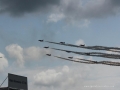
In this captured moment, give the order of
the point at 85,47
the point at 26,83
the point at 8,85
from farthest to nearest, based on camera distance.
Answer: the point at 26,83
the point at 8,85
the point at 85,47

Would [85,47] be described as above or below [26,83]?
below

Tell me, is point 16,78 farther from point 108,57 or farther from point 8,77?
point 108,57

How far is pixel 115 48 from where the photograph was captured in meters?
57.4

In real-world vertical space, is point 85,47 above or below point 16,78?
below

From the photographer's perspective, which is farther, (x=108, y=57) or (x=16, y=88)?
(x=16, y=88)

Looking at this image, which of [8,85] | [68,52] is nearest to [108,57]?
[68,52]

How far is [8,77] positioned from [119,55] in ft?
196

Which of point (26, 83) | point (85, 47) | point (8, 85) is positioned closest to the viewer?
point (85, 47)

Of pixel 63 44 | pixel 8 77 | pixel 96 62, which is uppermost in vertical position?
pixel 8 77

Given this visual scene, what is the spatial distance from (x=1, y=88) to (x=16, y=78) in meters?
8.38

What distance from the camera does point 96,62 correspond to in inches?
2267

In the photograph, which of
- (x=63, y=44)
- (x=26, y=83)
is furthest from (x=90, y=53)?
(x=26, y=83)

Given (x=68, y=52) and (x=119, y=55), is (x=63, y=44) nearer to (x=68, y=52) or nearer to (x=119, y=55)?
(x=68, y=52)

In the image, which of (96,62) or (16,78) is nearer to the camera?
(96,62)
